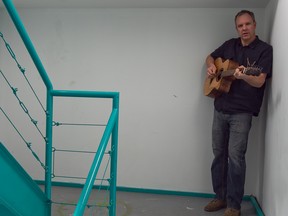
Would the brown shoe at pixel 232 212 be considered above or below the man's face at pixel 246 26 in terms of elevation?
below

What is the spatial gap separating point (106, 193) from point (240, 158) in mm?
1354

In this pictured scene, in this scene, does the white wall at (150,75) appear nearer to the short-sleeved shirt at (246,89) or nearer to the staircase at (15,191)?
the short-sleeved shirt at (246,89)

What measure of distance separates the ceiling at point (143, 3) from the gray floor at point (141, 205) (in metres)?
1.80

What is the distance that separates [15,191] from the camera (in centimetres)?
153

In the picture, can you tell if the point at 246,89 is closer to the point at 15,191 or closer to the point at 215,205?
the point at 215,205

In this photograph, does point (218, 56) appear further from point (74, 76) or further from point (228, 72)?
point (74, 76)

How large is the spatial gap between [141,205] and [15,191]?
135 centimetres

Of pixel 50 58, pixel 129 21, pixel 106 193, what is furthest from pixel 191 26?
pixel 106 193

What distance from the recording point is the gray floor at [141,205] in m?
2.48

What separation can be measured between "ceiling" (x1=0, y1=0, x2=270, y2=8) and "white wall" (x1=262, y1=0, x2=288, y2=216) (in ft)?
1.02

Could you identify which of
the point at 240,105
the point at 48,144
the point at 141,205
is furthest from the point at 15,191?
the point at 240,105

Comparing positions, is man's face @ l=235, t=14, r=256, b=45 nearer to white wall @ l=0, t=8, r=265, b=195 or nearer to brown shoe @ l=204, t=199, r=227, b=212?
white wall @ l=0, t=8, r=265, b=195

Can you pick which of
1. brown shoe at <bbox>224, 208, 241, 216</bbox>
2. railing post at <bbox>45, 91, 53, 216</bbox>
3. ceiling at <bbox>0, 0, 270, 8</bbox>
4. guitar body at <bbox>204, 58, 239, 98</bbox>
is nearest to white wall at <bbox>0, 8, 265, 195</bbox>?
ceiling at <bbox>0, 0, 270, 8</bbox>

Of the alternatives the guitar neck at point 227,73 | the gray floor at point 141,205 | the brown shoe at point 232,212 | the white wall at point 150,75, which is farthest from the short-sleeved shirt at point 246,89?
the gray floor at point 141,205
